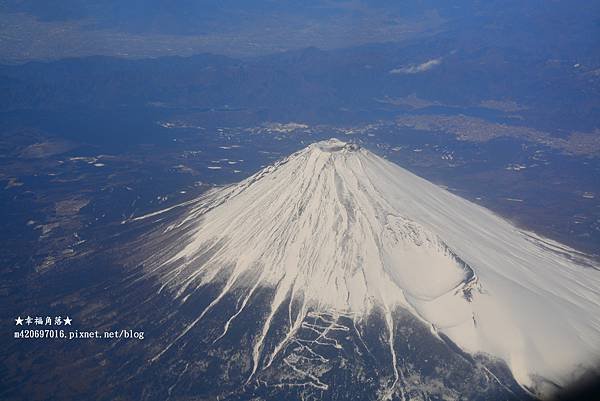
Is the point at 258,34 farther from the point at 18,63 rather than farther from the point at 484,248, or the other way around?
the point at 484,248

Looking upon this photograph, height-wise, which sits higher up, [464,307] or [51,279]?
[464,307]

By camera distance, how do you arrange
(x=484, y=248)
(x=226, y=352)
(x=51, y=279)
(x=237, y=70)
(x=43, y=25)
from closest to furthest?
(x=226, y=352)
(x=484, y=248)
(x=51, y=279)
(x=237, y=70)
(x=43, y=25)

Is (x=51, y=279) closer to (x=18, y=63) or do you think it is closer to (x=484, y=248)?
(x=484, y=248)

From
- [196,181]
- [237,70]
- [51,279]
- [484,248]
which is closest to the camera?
[484,248]

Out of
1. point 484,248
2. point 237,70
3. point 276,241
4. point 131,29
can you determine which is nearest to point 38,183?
point 276,241

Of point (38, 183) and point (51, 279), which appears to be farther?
point (38, 183)

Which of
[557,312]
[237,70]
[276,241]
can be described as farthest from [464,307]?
[237,70]
